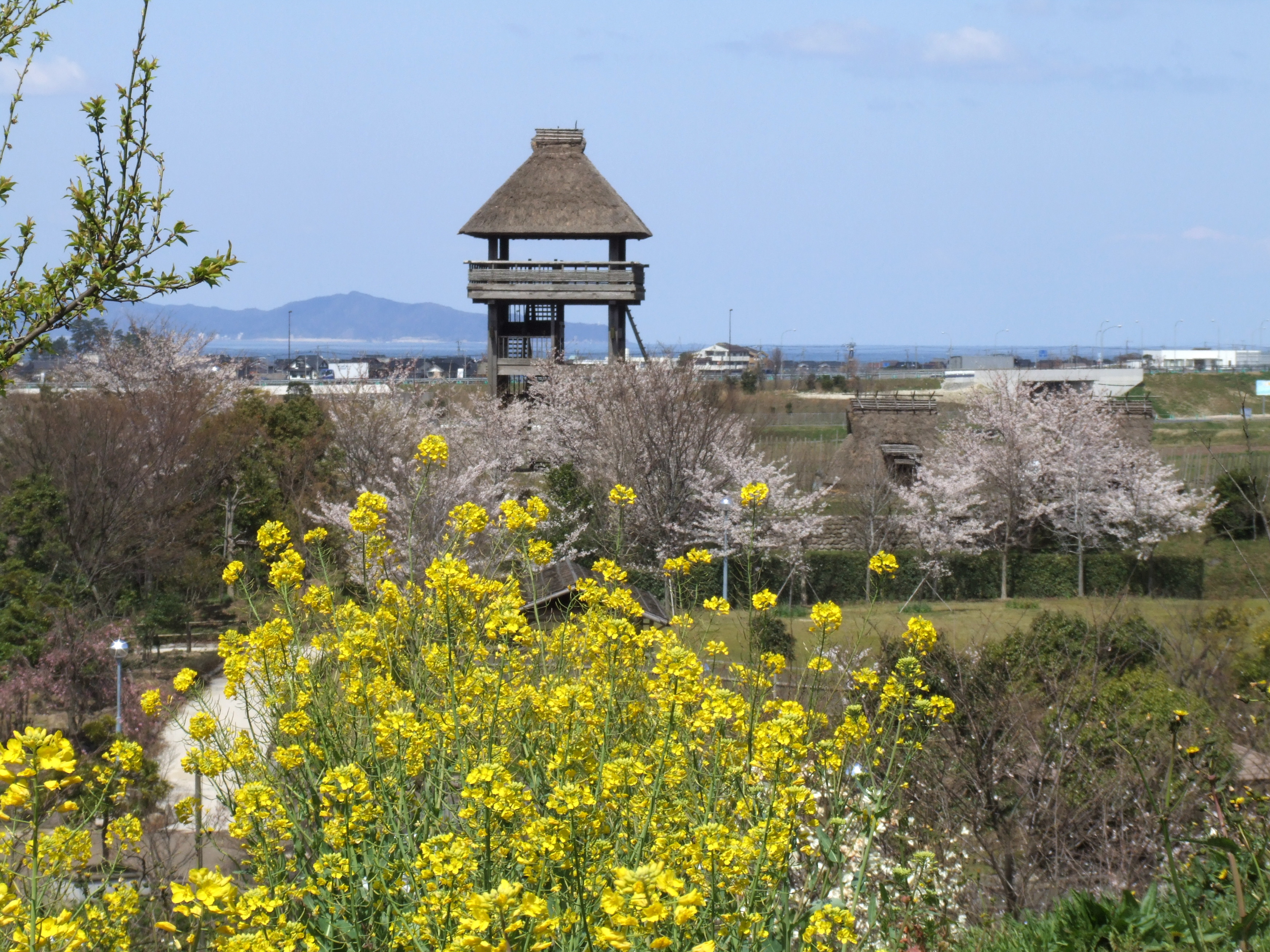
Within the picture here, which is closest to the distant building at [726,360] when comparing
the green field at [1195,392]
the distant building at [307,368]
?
the green field at [1195,392]

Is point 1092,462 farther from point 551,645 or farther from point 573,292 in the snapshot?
point 551,645

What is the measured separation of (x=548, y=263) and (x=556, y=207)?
274cm

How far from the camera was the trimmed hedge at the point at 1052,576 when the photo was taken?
31.7 m

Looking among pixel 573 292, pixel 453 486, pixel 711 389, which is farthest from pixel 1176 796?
pixel 573 292

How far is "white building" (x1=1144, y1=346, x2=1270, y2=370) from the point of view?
3903 inches

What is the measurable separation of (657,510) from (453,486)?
195 inches

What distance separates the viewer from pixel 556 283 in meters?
34.6

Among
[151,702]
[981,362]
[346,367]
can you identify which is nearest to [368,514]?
[151,702]

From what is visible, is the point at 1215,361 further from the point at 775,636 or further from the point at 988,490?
the point at 775,636

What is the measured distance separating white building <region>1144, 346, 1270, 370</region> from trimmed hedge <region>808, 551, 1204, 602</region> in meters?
65.5

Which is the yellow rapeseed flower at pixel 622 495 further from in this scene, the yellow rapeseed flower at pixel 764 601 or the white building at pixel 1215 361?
the white building at pixel 1215 361

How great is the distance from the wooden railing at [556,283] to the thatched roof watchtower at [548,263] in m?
0.02

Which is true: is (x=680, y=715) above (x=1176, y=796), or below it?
above

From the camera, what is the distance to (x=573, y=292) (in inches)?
1362
